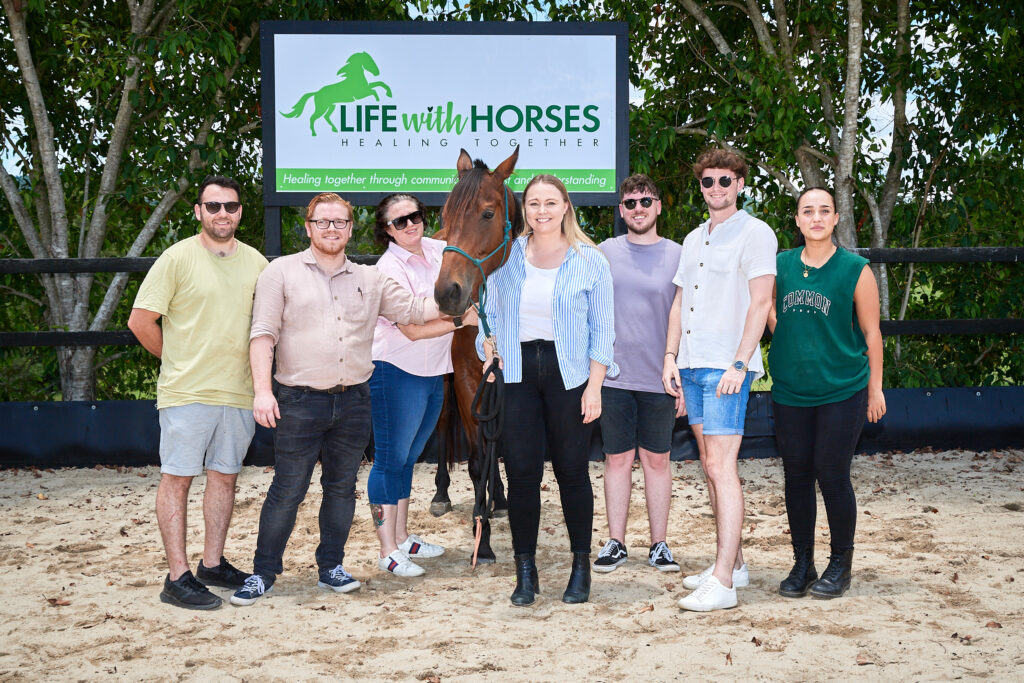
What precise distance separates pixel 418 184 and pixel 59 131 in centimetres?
339

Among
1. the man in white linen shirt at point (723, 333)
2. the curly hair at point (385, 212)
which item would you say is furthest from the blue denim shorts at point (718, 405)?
the curly hair at point (385, 212)

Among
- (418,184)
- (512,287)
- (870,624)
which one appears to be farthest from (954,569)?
(418,184)

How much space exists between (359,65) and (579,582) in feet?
14.2

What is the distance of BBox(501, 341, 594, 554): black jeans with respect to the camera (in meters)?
3.59

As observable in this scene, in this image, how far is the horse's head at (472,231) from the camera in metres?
3.47

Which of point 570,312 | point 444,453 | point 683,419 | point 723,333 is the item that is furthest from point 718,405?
point 683,419

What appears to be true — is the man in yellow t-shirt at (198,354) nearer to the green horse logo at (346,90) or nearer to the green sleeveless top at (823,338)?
the green sleeveless top at (823,338)

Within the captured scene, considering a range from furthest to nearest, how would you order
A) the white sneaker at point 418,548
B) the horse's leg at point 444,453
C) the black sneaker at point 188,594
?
the horse's leg at point 444,453
the white sneaker at point 418,548
the black sneaker at point 188,594

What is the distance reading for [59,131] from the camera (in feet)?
26.0

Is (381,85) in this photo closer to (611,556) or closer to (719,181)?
(719,181)

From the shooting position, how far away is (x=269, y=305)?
12.2 feet

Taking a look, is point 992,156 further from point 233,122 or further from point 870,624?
point 233,122

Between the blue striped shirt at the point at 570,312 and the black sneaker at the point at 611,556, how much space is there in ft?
3.47

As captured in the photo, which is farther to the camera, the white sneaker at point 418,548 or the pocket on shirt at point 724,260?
the white sneaker at point 418,548
